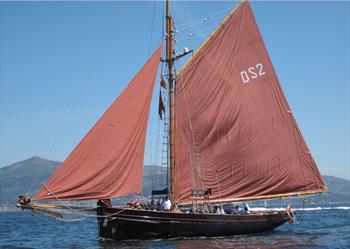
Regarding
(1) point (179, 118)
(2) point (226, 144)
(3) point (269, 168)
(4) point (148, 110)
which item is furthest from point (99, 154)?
(3) point (269, 168)

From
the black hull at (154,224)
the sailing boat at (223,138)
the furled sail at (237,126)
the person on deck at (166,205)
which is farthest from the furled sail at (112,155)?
the furled sail at (237,126)

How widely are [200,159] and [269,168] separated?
5.71 metres

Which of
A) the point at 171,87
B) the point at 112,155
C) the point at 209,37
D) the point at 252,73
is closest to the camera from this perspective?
the point at 112,155

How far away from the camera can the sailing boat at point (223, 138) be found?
124 ft

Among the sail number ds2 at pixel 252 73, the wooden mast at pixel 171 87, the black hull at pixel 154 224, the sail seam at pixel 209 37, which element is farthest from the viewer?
the sail number ds2 at pixel 252 73

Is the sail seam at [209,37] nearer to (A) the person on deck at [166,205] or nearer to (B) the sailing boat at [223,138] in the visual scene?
(B) the sailing boat at [223,138]

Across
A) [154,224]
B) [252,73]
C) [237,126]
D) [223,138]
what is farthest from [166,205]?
[252,73]

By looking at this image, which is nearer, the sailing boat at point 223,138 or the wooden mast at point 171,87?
the sailing boat at point 223,138

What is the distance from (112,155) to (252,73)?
49.4ft

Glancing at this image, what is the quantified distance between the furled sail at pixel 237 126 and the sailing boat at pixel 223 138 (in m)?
0.08

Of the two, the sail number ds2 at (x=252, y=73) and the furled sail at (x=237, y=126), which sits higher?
the sail number ds2 at (x=252, y=73)

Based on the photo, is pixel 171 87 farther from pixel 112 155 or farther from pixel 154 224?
pixel 154 224

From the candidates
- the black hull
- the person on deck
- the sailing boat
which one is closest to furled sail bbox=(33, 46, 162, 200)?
the sailing boat

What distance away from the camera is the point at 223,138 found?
42656 mm
